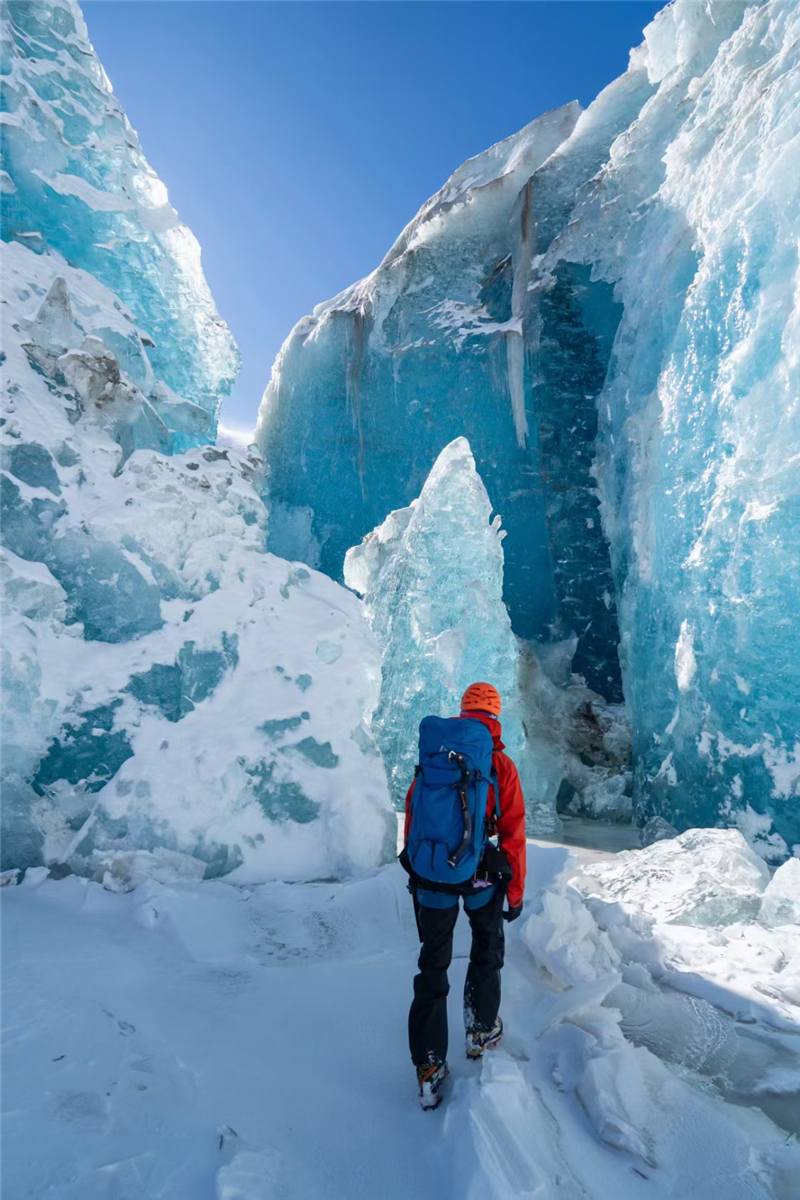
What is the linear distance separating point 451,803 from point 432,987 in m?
0.65

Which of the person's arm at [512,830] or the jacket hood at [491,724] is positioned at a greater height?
the jacket hood at [491,724]

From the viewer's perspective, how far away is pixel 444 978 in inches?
95.3

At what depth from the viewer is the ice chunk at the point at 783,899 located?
4543 mm

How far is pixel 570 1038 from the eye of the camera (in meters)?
2.60

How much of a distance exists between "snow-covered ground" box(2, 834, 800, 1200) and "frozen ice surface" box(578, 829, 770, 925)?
2.30ft

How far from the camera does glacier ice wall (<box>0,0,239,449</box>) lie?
27.1 feet

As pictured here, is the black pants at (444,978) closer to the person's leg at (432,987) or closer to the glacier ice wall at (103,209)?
the person's leg at (432,987)

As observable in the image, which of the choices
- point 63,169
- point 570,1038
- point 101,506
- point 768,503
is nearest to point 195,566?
point 101,506

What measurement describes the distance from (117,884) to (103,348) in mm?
4969

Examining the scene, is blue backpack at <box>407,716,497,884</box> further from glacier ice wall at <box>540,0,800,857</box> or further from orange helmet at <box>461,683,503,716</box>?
glacier ice wall at <box>540,0,800,857</box>

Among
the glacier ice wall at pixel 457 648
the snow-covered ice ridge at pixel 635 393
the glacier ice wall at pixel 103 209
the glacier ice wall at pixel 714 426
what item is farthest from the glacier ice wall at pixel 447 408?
the glacier ice wall at pixel 103 209

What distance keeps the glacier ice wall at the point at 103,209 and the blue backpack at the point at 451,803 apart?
7.24m

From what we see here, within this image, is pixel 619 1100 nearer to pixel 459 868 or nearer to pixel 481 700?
pixel 459 868

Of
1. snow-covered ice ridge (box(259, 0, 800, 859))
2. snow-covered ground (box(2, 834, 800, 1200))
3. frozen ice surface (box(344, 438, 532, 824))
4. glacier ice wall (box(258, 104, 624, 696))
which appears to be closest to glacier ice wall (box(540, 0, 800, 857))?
snow-covered ice ridge (box(259, 0, 800, 859))
